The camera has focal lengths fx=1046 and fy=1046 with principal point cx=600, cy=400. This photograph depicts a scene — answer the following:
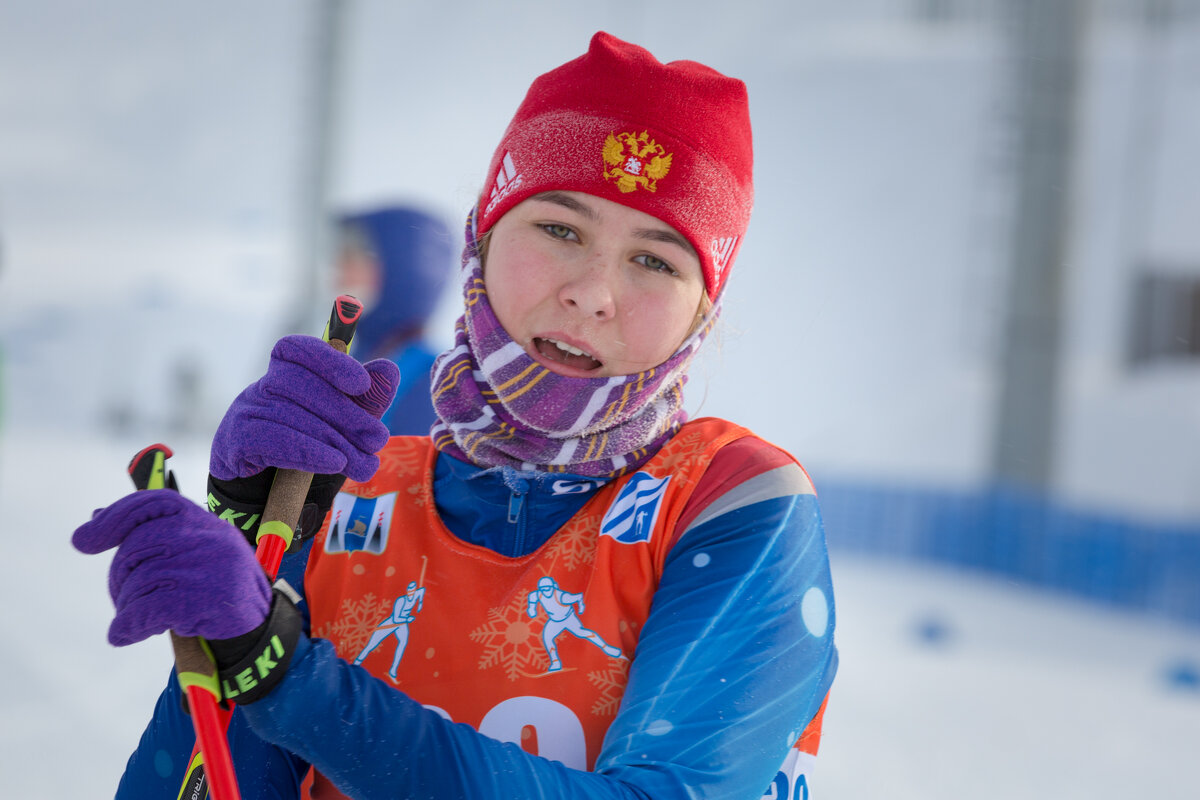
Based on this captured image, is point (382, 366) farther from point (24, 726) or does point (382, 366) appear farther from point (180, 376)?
point (180, 376)

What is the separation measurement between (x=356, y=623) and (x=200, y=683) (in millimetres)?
373

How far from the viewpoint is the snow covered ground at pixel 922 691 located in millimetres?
3576

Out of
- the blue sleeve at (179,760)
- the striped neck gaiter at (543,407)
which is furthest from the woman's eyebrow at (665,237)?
the blue sleeve at (179,760)

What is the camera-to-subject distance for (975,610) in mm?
6887

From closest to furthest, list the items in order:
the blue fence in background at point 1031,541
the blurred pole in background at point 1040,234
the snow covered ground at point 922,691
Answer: the snow covered ground at point 922,691, the blue fence in background at point 1031,541, the blurred pole in background at point 1040,234

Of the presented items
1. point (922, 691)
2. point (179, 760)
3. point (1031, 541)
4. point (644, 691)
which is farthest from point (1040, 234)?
point (179, 760)

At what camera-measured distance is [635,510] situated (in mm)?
1245

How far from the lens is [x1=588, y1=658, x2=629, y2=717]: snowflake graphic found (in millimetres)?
1157

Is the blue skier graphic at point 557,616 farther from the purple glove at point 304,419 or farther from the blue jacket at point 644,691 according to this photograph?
the purple glove at point 304,419

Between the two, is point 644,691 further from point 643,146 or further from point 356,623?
point 643,146

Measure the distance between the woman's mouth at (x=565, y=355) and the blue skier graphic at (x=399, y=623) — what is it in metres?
0.32

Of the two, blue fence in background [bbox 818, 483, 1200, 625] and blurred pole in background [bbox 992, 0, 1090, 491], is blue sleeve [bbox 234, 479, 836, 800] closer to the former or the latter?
blue fence in background [bbox 818, 483, 1200, 625]

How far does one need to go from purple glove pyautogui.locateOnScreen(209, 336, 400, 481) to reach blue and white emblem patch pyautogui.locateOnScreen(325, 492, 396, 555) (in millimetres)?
210

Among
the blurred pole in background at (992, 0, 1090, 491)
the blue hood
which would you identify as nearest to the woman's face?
the blue hood
